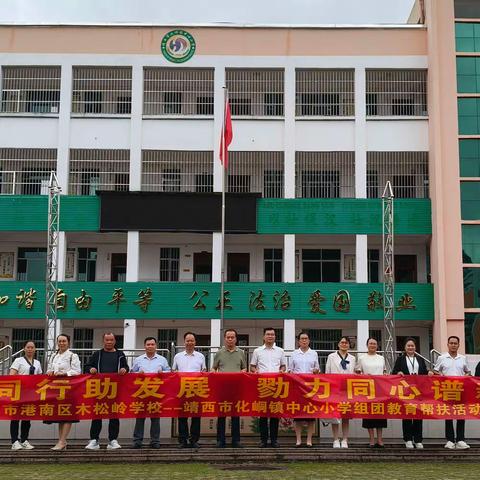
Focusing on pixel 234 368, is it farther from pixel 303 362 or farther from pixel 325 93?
pixel 325 93

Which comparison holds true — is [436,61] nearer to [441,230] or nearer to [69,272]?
[441,230]

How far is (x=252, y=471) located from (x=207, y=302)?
55.5ft

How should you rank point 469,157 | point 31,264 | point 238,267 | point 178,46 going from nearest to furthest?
point 469,157
point 178,46
point 31,264
point 238,267

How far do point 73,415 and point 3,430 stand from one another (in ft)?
6.98

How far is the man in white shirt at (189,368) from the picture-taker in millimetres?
12625

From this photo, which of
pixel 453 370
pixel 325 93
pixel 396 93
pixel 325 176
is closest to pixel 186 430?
pixel 453 370

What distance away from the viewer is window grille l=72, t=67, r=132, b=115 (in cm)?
2942

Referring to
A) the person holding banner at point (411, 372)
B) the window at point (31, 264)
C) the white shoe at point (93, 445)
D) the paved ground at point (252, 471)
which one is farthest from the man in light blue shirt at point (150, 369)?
the window at point (31, 264)

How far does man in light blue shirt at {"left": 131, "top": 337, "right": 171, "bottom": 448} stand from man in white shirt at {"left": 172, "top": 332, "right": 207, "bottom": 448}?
0.87 ft

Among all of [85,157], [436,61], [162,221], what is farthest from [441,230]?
[85,157]

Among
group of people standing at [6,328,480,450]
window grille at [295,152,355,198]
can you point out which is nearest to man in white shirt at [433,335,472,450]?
group of people standing at [6,328,480,450]

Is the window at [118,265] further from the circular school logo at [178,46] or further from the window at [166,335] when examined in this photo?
the circular school logo at [178,46]

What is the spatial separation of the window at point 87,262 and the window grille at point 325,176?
315 inches

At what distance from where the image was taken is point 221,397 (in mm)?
12695
